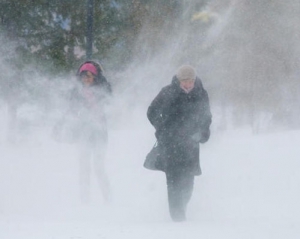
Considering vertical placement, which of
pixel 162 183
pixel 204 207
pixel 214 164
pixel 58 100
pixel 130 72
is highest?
pixel 130 72

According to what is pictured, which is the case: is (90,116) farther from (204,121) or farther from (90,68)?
(204,121)

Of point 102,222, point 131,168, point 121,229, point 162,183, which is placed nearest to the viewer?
point 121,229

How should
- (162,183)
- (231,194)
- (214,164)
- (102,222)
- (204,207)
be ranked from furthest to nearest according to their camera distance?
(214,164), (162,183), (231,194), (204,207), (102,222)

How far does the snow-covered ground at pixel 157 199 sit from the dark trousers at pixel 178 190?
7.1 inches

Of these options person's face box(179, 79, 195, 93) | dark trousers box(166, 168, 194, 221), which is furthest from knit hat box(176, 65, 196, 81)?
dark trousers box(166, 168, 194, 221)

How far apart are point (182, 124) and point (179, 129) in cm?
5

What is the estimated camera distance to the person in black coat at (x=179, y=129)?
676cm

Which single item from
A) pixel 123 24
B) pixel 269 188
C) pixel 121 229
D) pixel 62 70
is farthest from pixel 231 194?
pixel 123 24

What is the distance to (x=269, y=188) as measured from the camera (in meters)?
8.89

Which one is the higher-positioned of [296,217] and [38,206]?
[38,206]

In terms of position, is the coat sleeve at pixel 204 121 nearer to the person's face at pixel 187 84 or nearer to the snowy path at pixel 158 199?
the person's face at pixel 187 84

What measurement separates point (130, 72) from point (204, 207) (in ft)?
50.2

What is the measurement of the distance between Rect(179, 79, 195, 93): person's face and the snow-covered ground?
123cm

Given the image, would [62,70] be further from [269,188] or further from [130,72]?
[269,188]
